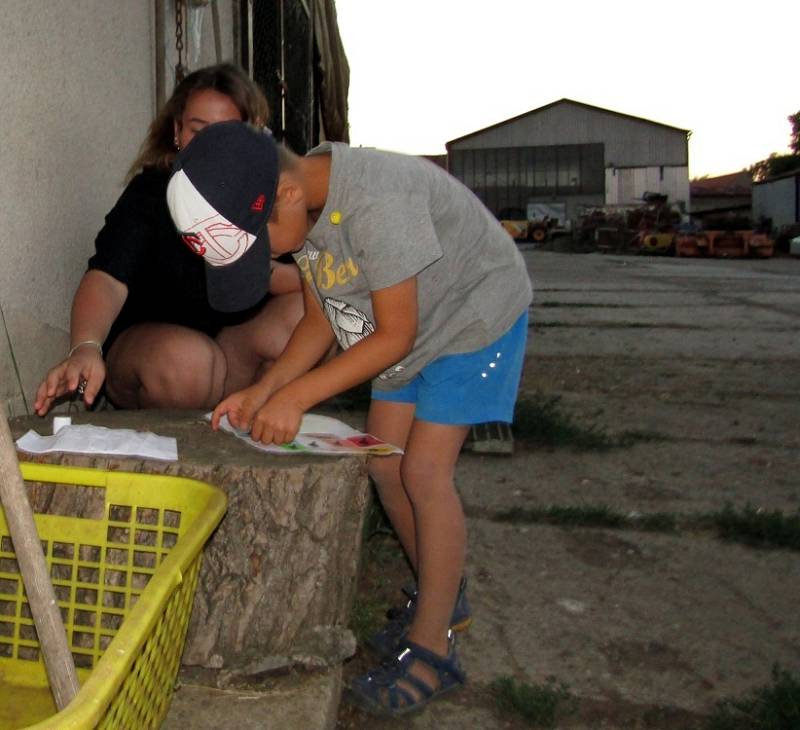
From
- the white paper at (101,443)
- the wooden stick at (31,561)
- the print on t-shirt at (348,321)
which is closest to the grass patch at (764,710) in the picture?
the print on t-shirt at (348,321)

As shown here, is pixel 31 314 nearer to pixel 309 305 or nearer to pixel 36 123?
pixel 36 123

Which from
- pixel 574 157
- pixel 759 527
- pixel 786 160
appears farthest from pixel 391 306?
pixel 786 160

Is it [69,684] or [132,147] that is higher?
[132,147]

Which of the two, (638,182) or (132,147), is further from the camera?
(638,182)

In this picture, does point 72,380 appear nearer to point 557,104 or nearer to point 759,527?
point 759,527

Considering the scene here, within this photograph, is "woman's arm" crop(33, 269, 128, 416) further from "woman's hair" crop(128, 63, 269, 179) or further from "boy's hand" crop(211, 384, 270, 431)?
"woman's hair" crop(128, 63, 269, 179)

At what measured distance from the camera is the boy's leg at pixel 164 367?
245cm

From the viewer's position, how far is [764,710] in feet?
5.83

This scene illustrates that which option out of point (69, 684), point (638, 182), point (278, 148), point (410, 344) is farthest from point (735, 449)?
point (638, 182)

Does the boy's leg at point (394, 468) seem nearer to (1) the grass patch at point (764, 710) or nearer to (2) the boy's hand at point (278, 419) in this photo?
(2) the boy's hand at point (278, 419)

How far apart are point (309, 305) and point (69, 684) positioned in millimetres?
1199

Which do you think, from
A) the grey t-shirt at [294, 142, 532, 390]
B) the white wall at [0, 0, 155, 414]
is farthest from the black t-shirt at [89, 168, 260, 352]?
the grey t-shirt at [294, 142, 532, 390]

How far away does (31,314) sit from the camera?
240 centimetres

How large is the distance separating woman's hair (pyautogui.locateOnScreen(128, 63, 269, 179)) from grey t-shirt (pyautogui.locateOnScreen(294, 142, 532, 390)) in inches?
29.8
